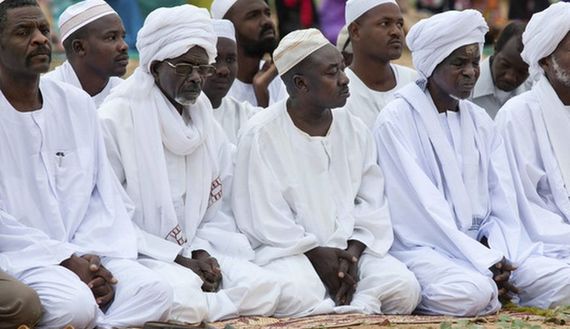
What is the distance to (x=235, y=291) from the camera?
9477 millimetres

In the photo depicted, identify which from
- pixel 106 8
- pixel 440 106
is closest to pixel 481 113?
pixel 440 106

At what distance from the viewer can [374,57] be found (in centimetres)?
1154

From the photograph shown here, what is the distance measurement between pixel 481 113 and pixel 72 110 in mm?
2946

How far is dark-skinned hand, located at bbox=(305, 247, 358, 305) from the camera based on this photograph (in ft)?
32.3

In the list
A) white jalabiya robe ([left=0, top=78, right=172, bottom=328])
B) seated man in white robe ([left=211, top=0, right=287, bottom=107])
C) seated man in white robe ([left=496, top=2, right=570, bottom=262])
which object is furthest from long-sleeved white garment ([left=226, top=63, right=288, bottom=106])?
white jalabiya robe ([left=0, top=78, right=172, bottom=328])

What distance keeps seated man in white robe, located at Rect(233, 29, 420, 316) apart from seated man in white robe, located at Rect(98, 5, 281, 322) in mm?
182

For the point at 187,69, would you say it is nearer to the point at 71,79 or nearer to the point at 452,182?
the point at 71,79

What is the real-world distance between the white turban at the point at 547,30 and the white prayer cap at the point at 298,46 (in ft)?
5.54

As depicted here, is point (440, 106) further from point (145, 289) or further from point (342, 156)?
point (145, 289)

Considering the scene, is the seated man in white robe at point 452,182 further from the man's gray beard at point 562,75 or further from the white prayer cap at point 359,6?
the white prayer cap at point 359,6

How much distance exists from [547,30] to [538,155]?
0.88m

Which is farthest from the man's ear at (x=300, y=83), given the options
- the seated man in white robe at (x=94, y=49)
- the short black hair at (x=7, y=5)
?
the short black hair at (x=7, y=5)

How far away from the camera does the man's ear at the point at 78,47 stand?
1108 centimetres

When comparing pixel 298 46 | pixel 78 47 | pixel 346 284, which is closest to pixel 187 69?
pixel 298 46
